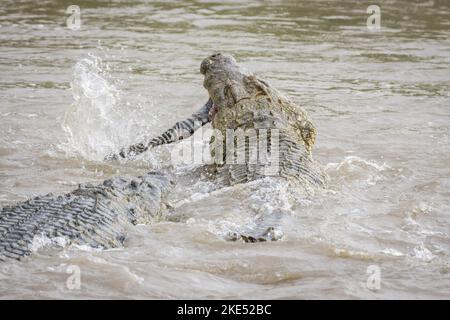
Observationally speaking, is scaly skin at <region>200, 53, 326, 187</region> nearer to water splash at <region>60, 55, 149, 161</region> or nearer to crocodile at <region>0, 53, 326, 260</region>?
crocodile at <region>0, 53, 326, 260</region>

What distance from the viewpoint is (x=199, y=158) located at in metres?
7.69

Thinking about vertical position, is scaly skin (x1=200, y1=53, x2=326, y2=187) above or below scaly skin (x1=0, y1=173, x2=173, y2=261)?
above

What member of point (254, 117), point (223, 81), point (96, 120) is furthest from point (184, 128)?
point (96, 120)

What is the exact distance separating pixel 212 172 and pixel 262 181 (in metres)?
0.78

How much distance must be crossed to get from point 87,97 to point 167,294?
487 centimetres

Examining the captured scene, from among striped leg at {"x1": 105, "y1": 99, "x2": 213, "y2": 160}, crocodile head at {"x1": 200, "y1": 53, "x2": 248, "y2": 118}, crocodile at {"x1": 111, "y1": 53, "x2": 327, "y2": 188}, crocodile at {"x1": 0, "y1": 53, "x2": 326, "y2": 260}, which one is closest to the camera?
crocodile at {"x1": 0, "y1": 53, "x2": 326, "y2": 260}

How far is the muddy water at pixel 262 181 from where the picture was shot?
4.72m

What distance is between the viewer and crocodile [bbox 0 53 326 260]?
4875 mm

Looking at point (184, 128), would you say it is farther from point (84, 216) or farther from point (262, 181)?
point (84, 216)

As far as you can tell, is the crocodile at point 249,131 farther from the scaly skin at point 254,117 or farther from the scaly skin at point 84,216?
the scaly skin at point 84,216

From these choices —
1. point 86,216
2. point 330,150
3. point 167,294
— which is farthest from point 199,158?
point 167,294

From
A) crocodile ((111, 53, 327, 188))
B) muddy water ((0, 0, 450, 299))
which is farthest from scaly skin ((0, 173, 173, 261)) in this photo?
crocodile ((111, 53, 327, 188))

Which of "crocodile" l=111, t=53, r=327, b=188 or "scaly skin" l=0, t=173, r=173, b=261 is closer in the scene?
"scaly skin" l=0, t=173, r=173, b=261

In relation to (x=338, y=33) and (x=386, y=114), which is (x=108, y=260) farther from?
(x=338, y=33)
